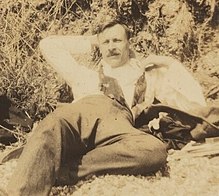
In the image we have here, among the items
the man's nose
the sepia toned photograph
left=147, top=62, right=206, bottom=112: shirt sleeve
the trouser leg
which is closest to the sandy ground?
the sepia toned photograph

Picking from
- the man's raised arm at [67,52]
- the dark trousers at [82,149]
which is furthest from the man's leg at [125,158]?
the man's raised arm at [67,52]

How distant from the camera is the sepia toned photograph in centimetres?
230

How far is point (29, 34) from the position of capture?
3.61m

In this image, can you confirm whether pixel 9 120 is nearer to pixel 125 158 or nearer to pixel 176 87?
pixel 176 87

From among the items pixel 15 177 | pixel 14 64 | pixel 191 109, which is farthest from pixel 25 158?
pixel 14 64

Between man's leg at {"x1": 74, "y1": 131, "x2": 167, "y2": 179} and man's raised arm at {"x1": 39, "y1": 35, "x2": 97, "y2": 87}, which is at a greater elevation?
man's raised arm at {"x1": 39, "y1": 35, "x2": 97, "y2": 87}

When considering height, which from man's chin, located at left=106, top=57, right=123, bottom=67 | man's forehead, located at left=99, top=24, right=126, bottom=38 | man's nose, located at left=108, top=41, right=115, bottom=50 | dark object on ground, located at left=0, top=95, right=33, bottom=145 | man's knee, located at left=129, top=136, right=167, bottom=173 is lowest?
dark object on ground, located at left=0, top=95, right=33, bottom=145

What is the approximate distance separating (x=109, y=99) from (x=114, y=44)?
35cm

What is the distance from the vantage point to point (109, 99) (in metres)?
2.64

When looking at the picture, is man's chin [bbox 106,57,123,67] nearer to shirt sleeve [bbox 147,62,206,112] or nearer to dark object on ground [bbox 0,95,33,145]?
shirt sleeve [bbox 147,62,206,112]

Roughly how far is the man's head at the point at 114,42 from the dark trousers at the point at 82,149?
34cm

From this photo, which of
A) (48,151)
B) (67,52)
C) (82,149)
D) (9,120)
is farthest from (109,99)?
(9,120)

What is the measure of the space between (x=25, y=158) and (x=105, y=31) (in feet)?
2.97

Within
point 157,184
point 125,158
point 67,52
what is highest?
point 67,52
